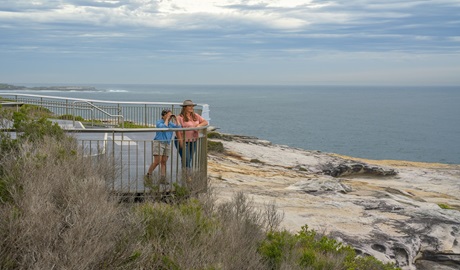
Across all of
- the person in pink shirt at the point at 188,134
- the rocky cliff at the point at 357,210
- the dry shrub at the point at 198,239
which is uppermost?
the person in pink shirt at the point at 188,134

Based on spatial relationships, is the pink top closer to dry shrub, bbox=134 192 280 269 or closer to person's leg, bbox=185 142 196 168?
person's leg, bbox=185 142 196 168

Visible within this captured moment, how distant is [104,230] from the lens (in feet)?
21.5

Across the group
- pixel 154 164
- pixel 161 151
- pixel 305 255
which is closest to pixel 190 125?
pixel 161 151

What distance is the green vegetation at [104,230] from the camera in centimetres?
623

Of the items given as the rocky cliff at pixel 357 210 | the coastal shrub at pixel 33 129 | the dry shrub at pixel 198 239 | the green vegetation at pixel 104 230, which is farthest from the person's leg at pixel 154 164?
the rocky cliff at pixel 357 210

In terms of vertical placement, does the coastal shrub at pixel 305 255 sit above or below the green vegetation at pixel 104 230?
below

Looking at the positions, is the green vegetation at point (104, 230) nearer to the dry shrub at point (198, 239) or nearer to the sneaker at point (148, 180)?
the dry shrub at point (198, 239)

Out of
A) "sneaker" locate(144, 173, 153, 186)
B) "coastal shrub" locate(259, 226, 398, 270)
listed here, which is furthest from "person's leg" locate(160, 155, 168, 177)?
"coastal shrub" locate(259, 226, 398, 270)

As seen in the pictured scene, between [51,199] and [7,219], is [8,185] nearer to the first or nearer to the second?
[51,199]

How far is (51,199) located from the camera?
25.2 ft

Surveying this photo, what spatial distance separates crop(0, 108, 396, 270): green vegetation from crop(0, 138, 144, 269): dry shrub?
0.01 metres

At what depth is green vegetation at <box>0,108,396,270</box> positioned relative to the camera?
6.23 m

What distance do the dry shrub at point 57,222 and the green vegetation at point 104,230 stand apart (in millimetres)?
10

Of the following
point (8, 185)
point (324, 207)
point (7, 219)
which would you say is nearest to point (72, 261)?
point (7, 219)
